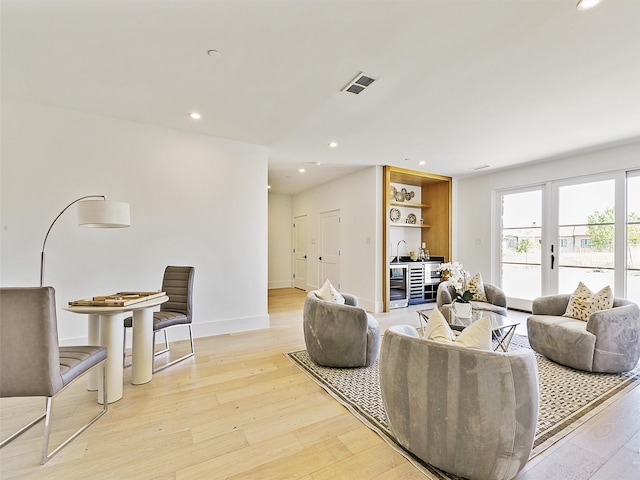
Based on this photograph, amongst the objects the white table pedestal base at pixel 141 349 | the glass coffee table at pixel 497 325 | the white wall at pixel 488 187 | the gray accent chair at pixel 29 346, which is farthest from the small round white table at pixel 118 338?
the white wall at pixel 488 187

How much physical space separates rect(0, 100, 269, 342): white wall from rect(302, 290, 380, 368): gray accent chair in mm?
1636

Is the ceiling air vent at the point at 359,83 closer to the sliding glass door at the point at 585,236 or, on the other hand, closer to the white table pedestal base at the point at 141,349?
the white table pedestal base at the point at 141,349

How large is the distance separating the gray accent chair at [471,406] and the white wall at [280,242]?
6.71 metres

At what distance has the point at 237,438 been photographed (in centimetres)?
182

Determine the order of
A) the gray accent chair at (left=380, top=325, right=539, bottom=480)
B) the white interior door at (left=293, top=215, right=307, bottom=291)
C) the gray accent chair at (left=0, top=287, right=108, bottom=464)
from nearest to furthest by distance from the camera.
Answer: the gray accent chair at (left=380, top=325, right=539, bottom=480), the gray accent chair at (left=0, top=287, right=108, bottom=464), the white interior door at (left=293, top=215, right=307, bottom=291)

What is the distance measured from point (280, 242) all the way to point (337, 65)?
20.3 ft

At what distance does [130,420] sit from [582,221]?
6216 mm

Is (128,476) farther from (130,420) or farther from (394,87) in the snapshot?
(394,87)

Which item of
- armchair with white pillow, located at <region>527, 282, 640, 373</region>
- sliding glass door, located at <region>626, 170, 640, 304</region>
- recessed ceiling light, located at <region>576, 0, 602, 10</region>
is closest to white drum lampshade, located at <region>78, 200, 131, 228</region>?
recessed ceiling light, located at <region>576, 0, 602, 10</region>

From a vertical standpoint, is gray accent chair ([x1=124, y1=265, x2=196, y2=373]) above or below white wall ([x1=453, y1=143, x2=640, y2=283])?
below

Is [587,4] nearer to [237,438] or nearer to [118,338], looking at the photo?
[237,438]

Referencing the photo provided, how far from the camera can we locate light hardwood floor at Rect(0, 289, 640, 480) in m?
1.55

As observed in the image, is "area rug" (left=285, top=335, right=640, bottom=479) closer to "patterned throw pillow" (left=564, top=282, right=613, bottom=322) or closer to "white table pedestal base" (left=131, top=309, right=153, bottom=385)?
"patterned throw pillow" (left=564, top=282, right=613, bottom=322)

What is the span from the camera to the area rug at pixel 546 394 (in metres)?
1.84
